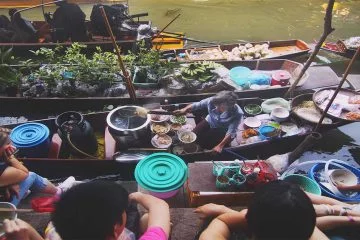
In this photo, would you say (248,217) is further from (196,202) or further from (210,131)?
(210,131)

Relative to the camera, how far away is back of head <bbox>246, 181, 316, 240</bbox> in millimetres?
2008

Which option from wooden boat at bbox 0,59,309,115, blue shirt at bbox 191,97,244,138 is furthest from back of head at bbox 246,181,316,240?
wooden boat at bbox 0,59,309,115

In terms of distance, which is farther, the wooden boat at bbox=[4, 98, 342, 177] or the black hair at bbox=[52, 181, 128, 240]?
the wooden boat at bbox=[4, 98, 342, 177]

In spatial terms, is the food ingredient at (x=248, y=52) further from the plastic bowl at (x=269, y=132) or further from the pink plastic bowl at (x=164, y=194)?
the pink plastic bowl at (x=164, y=194)

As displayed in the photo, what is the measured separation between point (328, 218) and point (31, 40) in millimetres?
10053

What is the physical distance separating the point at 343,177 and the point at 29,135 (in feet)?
17.4

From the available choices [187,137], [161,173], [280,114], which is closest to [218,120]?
[187,137]

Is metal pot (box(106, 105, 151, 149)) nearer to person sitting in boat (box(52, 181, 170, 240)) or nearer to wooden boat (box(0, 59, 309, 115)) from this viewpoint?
wooden boat (box(0, 59, 309, 115))

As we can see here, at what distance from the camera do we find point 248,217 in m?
2.13

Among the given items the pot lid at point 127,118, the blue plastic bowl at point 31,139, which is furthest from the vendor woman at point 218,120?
the blue plastic bowl at point 31,139

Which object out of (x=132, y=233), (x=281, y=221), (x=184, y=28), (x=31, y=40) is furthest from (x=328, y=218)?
(x=184, y=28)

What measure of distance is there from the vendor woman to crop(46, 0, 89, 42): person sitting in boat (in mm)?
5363

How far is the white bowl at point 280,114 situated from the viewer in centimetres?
650

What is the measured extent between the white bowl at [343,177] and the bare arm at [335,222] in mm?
1551
